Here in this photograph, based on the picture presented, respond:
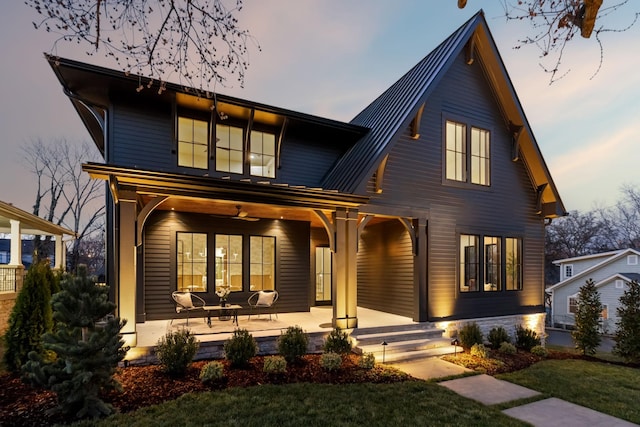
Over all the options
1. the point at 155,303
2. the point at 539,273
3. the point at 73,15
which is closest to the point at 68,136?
the point at 155,303

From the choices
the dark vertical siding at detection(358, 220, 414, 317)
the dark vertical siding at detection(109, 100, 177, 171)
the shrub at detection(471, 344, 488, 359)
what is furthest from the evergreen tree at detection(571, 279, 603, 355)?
the dark vertical siding at detection(109, 100, 177, 171)

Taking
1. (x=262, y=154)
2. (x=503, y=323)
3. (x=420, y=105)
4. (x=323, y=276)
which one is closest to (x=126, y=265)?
(x=262, y=154)

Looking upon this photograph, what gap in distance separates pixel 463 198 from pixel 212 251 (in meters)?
6.81

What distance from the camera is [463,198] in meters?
9.61

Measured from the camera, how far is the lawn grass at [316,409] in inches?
153

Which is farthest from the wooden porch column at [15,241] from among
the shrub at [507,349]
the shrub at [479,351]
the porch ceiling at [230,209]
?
the shrub at [507,349]

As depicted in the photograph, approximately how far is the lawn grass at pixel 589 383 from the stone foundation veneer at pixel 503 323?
1962mm

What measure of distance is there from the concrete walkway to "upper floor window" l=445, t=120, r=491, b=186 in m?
5.13

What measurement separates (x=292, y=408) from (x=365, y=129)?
7.46 m

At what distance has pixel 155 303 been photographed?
8062 millimetres

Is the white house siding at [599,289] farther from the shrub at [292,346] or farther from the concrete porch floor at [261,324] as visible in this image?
the shrub at [292,346]

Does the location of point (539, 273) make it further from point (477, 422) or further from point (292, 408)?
Answer: point (292, 408)

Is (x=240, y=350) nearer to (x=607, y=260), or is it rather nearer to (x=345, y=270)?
(x=345, y=270)

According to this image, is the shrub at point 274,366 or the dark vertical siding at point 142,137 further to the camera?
the dark vertical siding at point 142,137
